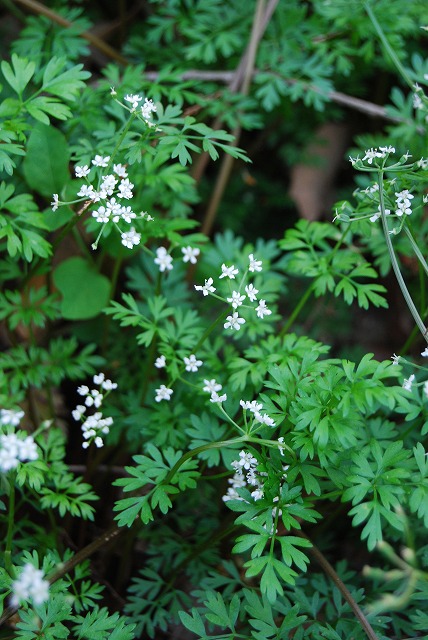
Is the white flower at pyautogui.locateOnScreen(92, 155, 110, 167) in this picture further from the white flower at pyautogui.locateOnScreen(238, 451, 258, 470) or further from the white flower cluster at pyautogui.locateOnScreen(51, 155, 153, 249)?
the white flower at pyautogui.locateOnScreen(238, 451, 258, 470)

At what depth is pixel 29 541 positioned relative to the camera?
2010mm

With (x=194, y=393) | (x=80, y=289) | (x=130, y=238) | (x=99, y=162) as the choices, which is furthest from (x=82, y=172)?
(x=194, y=393)

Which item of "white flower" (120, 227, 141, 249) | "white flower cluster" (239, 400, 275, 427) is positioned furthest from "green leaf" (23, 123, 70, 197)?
"white flower cluster" (239, 400, 275, 427)

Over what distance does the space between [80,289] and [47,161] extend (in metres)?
0.46

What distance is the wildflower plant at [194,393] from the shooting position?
1.68 meters

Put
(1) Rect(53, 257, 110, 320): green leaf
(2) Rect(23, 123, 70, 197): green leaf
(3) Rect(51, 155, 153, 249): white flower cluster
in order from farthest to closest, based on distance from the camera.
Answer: (1) Rect(53, 257, 110, 320): green leaf < (2) Rect(23, 123, 70, 197): green leaf < (3) Rect(51, 155, 153, 249): white flower cluster

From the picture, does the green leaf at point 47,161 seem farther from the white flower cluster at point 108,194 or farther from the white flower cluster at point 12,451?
the white flower cluster at point 12,451

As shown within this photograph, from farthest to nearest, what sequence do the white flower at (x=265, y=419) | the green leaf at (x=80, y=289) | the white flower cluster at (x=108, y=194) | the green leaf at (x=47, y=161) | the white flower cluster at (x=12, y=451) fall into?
the green leaf at (x=80, y=289), the green leaf at (x=47, y=161), the white flower cluster at (x=108, y=194), the white flower at (x=265, y=419), the white flower cluster at (x=12, y=451)

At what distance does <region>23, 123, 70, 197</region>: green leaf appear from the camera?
220cm

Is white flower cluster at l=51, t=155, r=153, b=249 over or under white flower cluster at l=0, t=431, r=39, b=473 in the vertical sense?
over

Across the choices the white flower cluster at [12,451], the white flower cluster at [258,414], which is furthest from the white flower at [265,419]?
the white flower cluster at [12,451]

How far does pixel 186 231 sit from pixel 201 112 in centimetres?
56

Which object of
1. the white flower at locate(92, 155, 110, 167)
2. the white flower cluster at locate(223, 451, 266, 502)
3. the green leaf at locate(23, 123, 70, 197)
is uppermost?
the white flower at locate(92, 155, 110, 167)

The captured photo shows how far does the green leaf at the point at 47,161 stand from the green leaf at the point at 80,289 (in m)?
Result: 0.32
